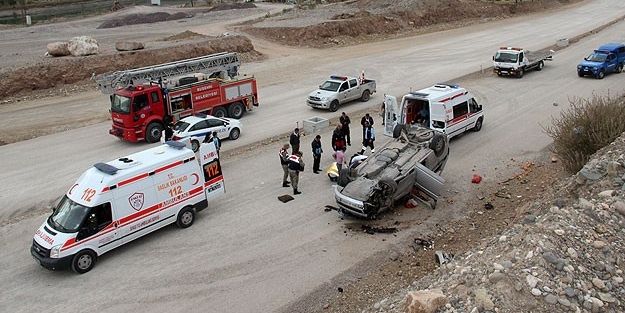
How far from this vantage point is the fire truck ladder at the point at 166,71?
23.6 m

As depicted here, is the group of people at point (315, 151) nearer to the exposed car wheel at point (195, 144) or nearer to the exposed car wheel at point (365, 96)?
the exposed car wheel at point (195, 144)

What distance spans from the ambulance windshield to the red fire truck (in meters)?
9.13

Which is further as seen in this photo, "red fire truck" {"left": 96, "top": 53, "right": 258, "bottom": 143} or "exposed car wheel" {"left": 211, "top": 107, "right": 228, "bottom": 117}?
"exposed car wheel" {"left": 211, "top": 107, "right": 228, "bottom": 117}

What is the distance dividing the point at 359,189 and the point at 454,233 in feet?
9.06

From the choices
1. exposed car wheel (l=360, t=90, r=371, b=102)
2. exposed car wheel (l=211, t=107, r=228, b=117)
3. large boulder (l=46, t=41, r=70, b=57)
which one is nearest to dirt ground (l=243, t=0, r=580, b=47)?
large boulder (l=46, t=41, r=70, b=57)

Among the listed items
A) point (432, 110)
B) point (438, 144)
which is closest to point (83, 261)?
point (438, 144)

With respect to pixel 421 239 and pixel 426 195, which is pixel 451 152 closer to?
pixel 426 195

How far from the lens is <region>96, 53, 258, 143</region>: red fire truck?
22.6m

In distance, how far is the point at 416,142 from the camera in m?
16.9

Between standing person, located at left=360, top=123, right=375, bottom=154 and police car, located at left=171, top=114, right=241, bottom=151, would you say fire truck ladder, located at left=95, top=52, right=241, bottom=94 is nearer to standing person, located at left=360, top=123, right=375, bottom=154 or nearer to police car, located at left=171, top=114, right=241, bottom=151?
police car, located at left=171, top=114, right=241, bottom=151

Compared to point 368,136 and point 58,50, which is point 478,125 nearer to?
point 368,136

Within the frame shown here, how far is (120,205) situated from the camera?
539 inches

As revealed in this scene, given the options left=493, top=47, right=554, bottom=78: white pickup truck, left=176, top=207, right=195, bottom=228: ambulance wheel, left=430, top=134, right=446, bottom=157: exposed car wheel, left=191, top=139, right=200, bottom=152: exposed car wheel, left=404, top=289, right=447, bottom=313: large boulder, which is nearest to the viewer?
left=404, top=289, right=447, bottom=313: large boulder

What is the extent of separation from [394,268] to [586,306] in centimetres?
496
